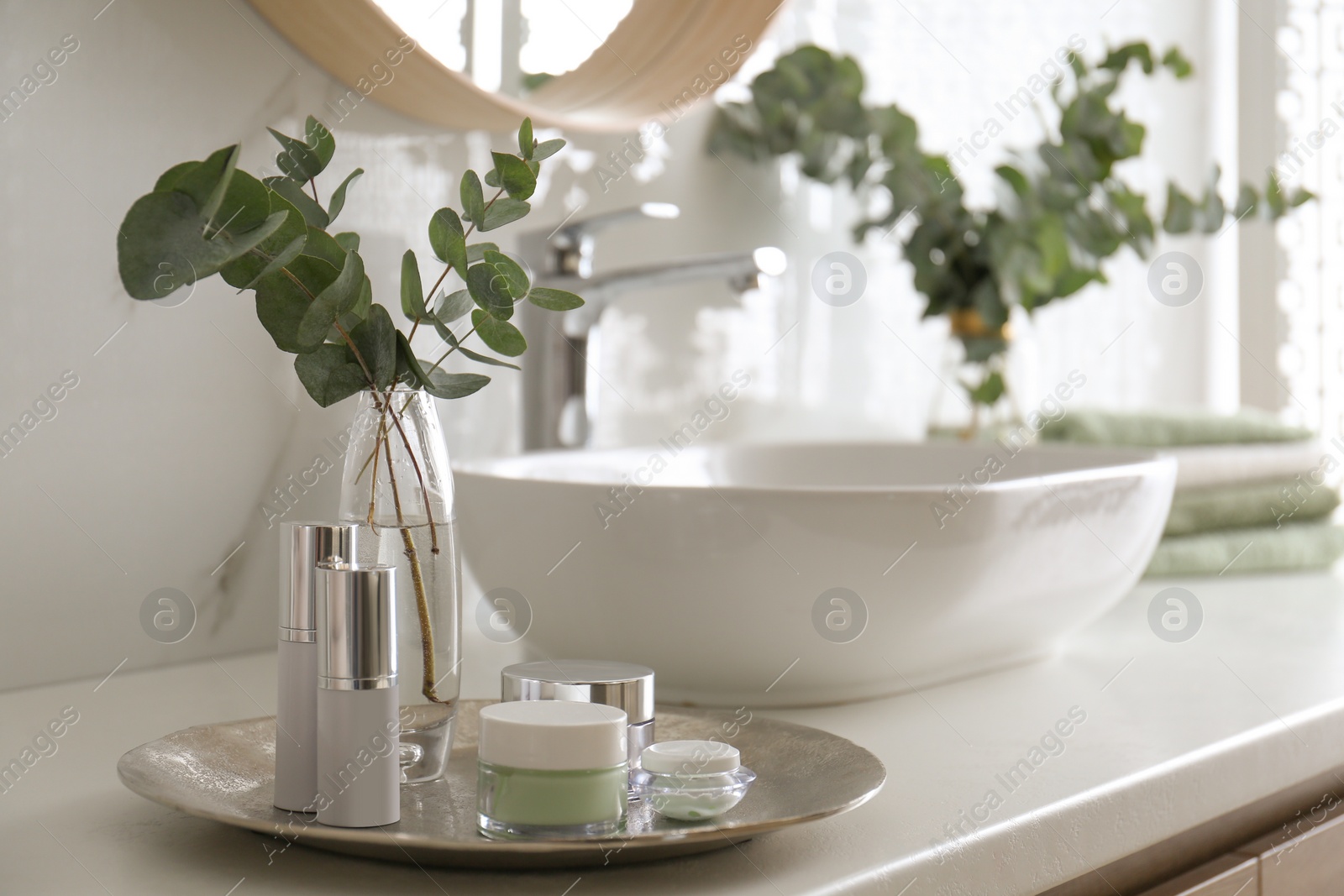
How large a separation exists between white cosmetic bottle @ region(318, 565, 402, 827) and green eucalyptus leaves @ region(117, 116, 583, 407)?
0.08 m

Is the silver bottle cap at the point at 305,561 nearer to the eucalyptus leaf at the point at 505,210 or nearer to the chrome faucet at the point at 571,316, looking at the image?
the eucalyptus leaf at the point at 505,210

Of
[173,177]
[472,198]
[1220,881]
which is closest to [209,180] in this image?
[173,177]

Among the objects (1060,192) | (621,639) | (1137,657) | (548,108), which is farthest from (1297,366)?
(621,639)

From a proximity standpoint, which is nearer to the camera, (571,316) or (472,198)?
(472,198)

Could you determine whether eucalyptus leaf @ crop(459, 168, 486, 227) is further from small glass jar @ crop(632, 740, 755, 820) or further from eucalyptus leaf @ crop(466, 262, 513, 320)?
small glass jar @ crop(632, 740, 755, 820)

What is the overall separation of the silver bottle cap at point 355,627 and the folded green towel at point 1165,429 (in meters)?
0.79

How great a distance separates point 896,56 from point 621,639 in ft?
2.91

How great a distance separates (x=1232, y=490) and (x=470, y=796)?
0.84 meters

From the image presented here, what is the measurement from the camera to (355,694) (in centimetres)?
43

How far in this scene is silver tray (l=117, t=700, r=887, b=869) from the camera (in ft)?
1.38

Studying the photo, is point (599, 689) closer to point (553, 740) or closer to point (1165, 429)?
Answer: point (553, 740)

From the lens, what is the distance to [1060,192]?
116 centimetres

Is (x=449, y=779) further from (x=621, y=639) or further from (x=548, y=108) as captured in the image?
(x=548, y=108)

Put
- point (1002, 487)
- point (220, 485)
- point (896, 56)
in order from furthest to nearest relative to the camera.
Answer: point (896, 56)
point (220, 485)
point (1002, 487)
